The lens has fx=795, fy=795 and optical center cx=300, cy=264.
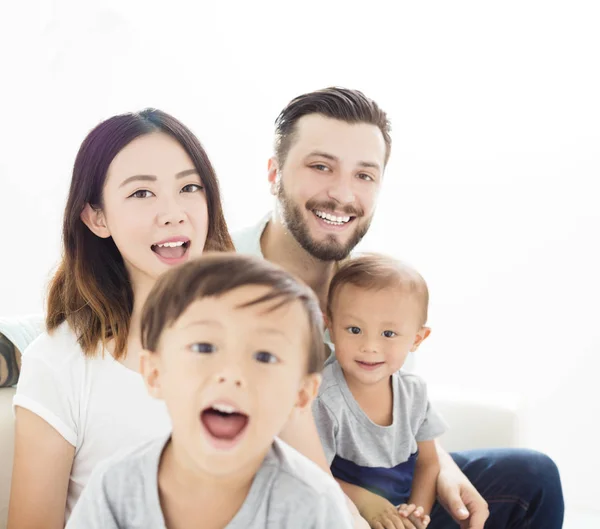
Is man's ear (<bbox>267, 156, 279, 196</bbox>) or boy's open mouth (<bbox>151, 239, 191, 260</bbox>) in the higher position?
man's ear (<bbox>267, 156, 279, 196</bbox>)

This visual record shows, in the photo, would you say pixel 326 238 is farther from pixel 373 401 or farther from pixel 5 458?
pixel 5 458

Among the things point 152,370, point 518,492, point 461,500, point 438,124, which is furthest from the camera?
point 438,124

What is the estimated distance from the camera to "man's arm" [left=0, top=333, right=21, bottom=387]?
1.74 metres

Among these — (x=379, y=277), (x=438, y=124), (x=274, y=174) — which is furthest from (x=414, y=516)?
(x=438, y=124)

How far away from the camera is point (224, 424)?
1.01 m

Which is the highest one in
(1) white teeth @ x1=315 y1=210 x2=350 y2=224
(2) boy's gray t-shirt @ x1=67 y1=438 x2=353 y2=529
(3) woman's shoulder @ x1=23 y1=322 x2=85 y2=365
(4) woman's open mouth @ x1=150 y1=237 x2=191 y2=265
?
(1) white teeth @ x1=315 y1=210 x2=350 y2=224

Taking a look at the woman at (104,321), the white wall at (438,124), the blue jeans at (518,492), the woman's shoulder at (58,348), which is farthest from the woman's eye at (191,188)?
the white wall at (438,124)

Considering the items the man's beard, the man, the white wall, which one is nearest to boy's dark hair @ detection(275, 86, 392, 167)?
the man

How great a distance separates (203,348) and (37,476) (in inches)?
23.9

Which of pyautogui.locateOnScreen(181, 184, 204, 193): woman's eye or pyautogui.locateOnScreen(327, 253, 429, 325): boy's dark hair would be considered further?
pyautogui.locateOnScreen(327, 253, 429, 325): boy's dark hair

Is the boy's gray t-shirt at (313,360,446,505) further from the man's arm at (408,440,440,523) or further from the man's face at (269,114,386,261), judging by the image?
the man's face at (269,114,386,261)

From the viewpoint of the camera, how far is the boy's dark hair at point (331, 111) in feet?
6.61

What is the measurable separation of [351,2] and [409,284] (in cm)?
159

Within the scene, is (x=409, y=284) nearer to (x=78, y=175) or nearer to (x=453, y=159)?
(x=78, y=175)
